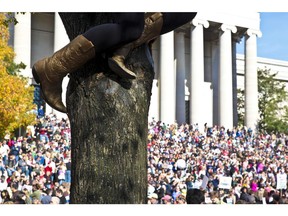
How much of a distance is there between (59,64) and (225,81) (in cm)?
5630

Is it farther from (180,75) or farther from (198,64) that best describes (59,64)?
(180,75)

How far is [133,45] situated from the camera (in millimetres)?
3953

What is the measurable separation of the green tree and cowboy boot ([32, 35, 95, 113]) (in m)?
62.3

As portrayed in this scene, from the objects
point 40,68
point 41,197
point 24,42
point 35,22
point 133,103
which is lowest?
point 41,197

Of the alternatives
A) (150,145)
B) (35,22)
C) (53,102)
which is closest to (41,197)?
(53,102)

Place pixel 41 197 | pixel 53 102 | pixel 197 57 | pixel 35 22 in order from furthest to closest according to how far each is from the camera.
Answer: pixel 197 57 < pixel 35 22 < pixel 41 197 < pixel 53 102

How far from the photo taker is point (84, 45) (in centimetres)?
380

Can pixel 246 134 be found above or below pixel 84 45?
above

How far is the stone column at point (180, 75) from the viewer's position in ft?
193

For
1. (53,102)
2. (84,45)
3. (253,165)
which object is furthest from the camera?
(253,165)

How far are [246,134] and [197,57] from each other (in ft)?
40.7

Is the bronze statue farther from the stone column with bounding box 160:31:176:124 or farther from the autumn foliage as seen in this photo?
the stone column with bounding box 160:31:176:124

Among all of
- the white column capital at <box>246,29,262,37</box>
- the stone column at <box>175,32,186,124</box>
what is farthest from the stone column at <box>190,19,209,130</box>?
the white column capital at <box>246,29,262,37</box>

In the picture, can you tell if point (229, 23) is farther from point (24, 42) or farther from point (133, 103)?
point (133, 103)
